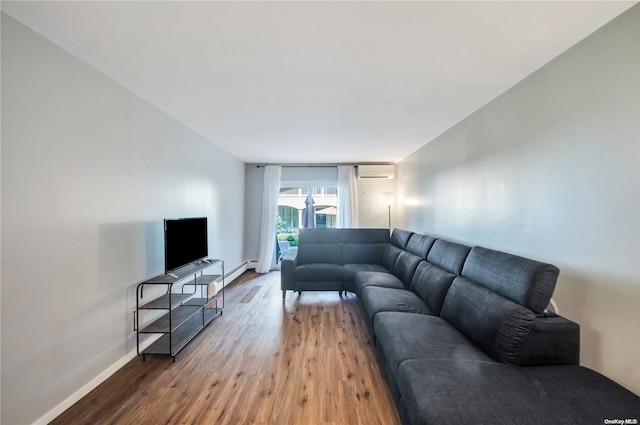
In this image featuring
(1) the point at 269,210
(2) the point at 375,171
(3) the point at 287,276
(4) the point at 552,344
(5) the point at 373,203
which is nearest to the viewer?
(4) the point at 552,344

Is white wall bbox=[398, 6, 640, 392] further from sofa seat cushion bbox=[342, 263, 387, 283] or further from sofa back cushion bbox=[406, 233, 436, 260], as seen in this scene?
sofa seat cushion bbox=[342, 263, 387, 283]

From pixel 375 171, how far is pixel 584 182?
3841 millimetres

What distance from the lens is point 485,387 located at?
3.90ft

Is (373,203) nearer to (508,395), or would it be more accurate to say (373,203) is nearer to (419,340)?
(419,340)

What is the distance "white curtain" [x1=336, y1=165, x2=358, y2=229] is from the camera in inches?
209

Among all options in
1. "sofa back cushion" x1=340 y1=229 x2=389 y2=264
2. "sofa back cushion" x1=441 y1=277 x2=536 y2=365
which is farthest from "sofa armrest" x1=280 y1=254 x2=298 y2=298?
"sofa back cushion" x1=441 y1=277 x2=536 y2=365

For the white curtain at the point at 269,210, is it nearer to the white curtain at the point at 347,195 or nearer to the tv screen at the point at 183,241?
the white curtain at the point at 347,195

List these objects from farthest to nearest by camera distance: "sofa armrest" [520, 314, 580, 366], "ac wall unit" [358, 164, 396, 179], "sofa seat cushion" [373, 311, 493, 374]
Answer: "ac wall unit" [358, 164, 396, 179], "sofa seat cushion" [373, 311, 493, 374], "sofa armrest" [520, 314, 580, 366]

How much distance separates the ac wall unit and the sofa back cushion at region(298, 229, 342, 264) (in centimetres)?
162

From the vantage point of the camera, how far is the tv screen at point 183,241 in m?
2.36

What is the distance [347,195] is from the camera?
5.33 m

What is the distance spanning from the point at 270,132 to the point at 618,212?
3123 millimetres

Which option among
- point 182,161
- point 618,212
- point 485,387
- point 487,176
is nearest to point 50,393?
point 182,161

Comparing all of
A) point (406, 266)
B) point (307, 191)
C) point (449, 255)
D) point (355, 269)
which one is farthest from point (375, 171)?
point (449, 255)
